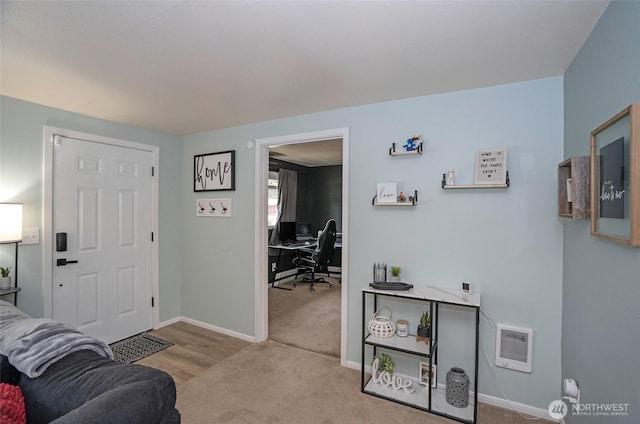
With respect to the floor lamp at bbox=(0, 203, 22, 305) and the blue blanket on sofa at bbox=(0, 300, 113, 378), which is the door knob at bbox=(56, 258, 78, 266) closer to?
the floor lamp at bbox=(0, 203, 22, 305)

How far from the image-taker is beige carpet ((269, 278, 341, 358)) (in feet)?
10.3

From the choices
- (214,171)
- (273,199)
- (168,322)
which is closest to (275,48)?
(214,171)

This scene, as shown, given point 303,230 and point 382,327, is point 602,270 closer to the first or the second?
point 382,327

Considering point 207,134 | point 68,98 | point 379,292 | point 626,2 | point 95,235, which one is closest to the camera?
point 626,2

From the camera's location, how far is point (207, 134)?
351 cm

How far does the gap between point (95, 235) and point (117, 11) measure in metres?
2.36

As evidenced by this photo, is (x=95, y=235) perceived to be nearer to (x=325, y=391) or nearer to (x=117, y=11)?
(x=117, y=11)

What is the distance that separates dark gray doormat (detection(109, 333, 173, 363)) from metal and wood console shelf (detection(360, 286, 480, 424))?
2.07 metres

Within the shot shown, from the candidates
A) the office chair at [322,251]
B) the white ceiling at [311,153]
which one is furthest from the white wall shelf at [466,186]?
the office chair at [322,251]

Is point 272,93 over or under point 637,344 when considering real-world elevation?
over

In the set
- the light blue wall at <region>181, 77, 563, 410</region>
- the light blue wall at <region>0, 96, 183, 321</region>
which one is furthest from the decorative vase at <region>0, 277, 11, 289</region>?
the light blue wall at <region>181, 77, 563, 410</region>

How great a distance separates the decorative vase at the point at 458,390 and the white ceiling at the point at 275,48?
2082 millimetres

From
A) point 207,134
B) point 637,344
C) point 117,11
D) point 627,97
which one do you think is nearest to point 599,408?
point 637,344

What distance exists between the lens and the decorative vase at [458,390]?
2.06 meters
